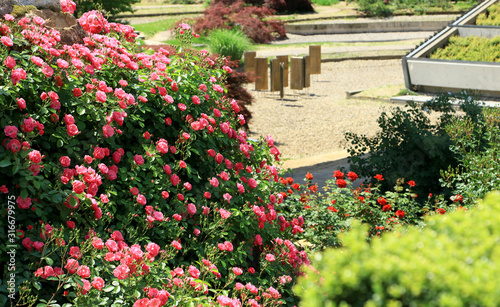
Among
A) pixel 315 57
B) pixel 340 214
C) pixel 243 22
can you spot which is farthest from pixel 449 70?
pixel 243 22

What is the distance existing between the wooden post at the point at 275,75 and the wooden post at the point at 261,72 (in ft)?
0.67

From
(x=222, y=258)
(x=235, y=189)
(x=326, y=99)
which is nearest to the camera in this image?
(x=222, y=258)

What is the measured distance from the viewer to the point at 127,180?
3.15 metres

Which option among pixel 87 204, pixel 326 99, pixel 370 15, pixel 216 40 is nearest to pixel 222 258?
pixel 87 204

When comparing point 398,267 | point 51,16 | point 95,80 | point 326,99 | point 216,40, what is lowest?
point 326,99

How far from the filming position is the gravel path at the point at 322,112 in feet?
31.7

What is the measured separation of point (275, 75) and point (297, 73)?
598 millimetres

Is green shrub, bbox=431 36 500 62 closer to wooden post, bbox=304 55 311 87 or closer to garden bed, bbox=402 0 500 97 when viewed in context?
garden bed, bbox=402 0 500 97

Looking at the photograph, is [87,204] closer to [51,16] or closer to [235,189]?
[235,189]

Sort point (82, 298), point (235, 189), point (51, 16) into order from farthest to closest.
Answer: point (51, 16)
point (235, 189)
point (82, 298)

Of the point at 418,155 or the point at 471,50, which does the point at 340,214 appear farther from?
the point at 471,50

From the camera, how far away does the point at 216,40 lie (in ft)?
49.5

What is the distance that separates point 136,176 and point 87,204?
0.41 m

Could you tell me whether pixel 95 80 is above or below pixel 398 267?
above
